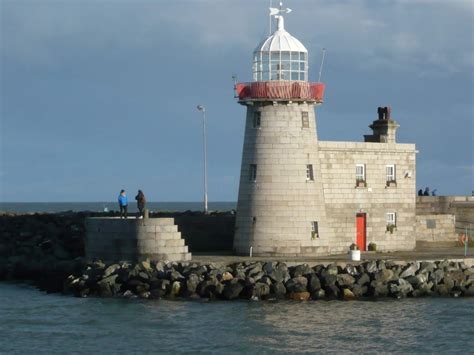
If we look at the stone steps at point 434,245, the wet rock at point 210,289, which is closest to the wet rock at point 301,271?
the wet rock at point 210,289

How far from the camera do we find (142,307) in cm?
3447

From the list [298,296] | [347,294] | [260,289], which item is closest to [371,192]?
[347,294]

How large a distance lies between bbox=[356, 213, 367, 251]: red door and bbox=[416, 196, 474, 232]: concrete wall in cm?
529

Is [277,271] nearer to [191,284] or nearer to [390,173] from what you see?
[191,284]

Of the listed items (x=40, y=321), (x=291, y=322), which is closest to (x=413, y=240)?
(x=291, y=322)

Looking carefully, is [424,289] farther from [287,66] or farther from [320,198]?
[287,66]

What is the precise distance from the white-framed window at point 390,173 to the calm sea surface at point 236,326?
746 cm

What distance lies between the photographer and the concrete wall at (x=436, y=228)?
1785 inches

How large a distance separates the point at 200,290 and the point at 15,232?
16.9 m

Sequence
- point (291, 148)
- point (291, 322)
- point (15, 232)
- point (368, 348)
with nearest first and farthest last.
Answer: point (368, 348)
point (291, 322)
point (291, 148)
point (15, 232)

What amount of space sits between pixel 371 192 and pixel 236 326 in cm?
1214

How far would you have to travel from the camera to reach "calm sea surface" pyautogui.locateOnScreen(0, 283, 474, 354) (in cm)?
2992

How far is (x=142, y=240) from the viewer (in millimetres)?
37469

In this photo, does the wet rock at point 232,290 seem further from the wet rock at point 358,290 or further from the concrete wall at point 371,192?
the concrete wall at point 371,192
